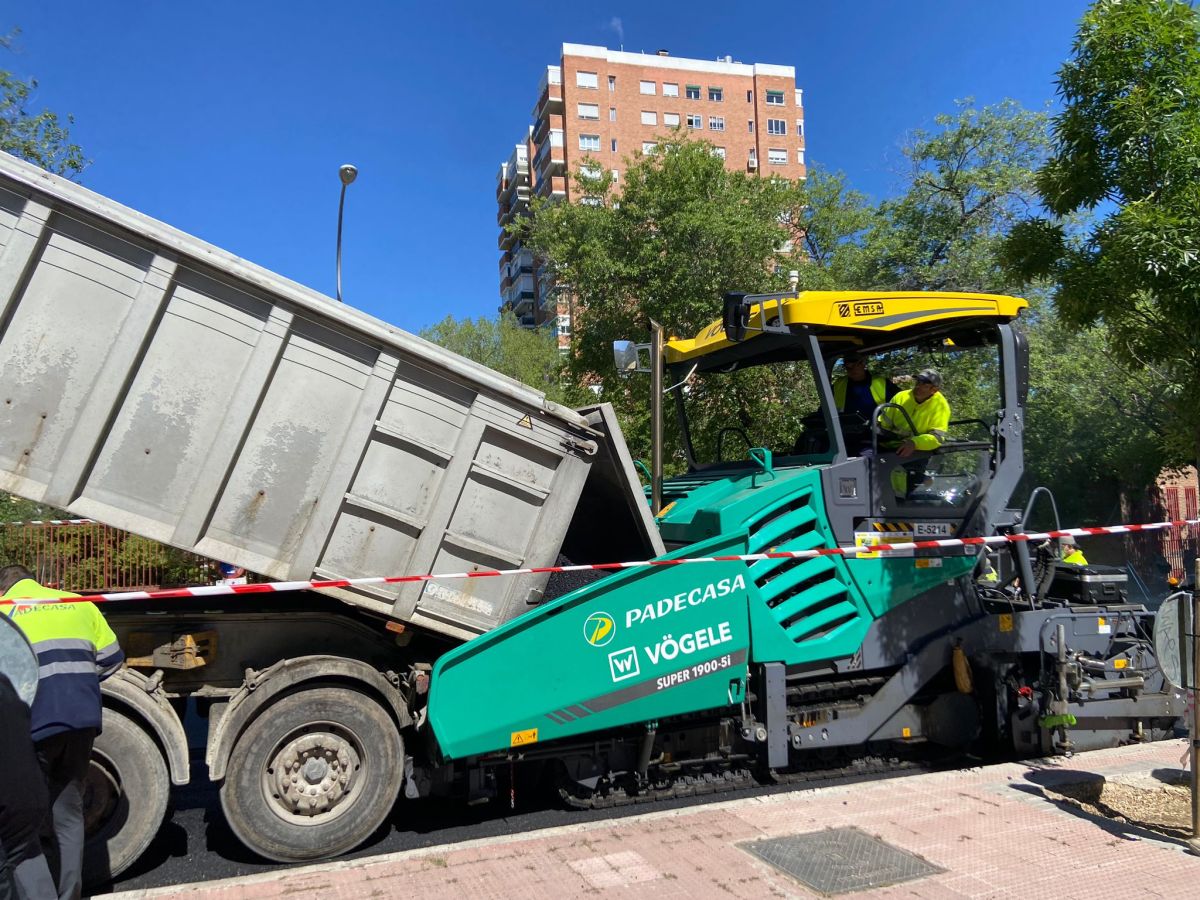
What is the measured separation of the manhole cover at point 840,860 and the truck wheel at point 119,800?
298 cm

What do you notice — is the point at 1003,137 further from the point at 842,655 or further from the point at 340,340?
the point at 340,340

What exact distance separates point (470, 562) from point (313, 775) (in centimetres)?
137

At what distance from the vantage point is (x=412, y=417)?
14.6ft

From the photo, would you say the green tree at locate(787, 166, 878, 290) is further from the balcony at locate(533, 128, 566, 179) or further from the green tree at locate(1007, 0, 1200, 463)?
the balcony at locate(533, 128, 566, 179)

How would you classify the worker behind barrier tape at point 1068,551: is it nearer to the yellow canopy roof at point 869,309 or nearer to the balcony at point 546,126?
the yellow canopy roof at point 869,309

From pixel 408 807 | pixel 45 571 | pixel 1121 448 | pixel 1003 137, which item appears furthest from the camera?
pixel 1121 448

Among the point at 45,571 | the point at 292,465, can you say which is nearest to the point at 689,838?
the point at 292,465

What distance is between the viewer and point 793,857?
4.17 metres

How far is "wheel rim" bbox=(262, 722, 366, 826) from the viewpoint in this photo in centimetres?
437

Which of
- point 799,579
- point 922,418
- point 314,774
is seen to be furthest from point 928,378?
point 314,774

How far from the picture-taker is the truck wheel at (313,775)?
4.28 m

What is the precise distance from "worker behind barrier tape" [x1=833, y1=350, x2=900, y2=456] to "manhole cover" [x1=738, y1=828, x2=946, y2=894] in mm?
2355

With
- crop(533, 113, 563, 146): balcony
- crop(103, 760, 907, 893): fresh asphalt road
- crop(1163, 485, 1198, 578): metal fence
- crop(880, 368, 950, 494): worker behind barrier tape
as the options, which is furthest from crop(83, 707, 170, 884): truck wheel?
crop(533, 113, 563, 146): balcony

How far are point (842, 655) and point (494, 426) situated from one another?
2.60 meters
